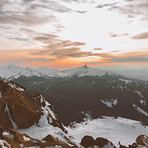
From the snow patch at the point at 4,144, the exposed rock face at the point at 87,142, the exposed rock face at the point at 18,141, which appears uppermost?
the snow patch at the point at 4,144

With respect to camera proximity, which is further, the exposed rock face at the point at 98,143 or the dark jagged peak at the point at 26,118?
the exposed rock face at the point at 98,143

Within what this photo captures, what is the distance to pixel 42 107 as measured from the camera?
11456 cm

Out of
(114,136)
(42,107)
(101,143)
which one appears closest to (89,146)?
(101,143)

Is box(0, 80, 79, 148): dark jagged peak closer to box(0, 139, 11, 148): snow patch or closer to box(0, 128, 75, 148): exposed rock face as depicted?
box(0, 128, 75, 148): exposed rock face

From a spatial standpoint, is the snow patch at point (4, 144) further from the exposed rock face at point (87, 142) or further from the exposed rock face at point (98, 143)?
the exposed rock face at point (87, 142)

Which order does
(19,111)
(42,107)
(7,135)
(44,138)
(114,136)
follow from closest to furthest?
(7,135) < (44,138) < (19,111) < (42,107) < (114,136)

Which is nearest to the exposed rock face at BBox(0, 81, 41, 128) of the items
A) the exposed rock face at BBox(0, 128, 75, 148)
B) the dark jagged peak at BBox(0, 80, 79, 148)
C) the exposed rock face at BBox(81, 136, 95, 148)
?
the dark jagged peak at BBox(0, 80, 79, 148)

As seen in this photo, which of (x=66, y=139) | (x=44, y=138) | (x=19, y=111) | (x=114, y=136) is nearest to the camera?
(x=44, y=138)

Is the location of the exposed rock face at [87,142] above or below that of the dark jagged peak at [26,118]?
below

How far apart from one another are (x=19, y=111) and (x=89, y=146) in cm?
2573

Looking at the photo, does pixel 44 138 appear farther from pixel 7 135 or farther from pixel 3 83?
pixel 3 83

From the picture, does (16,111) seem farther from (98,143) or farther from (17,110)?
(98,143)

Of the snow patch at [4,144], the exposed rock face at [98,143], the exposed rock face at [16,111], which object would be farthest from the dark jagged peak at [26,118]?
the snow patch at [4,144]

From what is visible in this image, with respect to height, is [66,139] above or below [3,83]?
below
